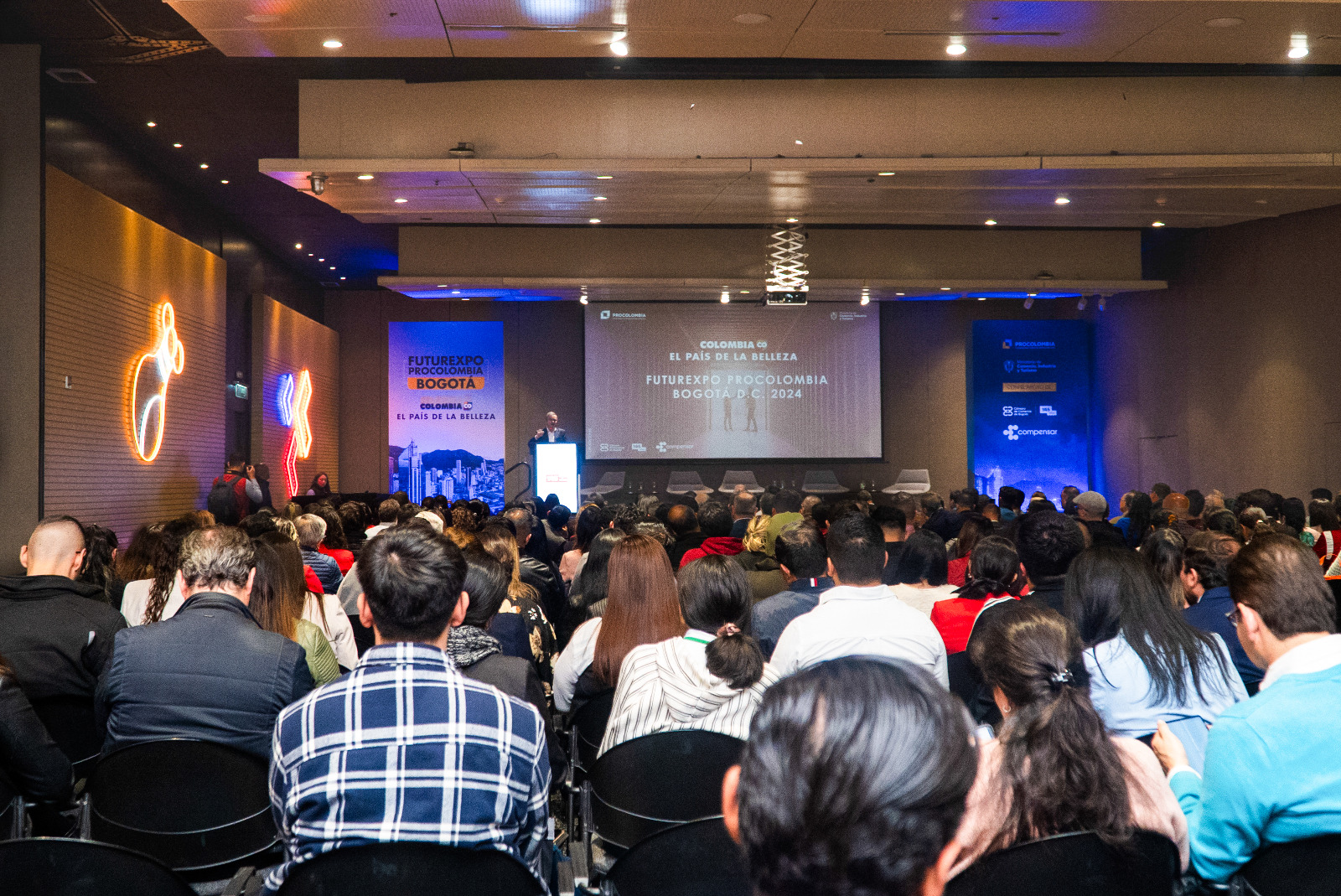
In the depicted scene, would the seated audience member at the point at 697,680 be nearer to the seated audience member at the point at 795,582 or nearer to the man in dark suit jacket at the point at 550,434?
the seated audience member at the point at 795,582

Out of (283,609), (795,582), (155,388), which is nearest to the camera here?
(283,609)

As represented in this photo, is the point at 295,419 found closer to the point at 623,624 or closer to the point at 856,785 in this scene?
the point at 623,624

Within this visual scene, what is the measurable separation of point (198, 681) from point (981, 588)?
2663 millimetres

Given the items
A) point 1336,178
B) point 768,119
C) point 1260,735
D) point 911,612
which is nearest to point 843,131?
point 768,119

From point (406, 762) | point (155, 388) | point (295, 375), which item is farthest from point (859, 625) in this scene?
point (295, 375)

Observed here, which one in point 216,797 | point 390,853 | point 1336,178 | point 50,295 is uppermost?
point 1336,178

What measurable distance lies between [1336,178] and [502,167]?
737 centimetres

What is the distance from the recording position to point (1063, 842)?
1.53 m

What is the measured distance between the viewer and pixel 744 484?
50.1 feet

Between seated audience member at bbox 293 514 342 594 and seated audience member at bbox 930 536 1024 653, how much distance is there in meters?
2.84

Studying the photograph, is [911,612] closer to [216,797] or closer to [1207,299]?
[216,797]

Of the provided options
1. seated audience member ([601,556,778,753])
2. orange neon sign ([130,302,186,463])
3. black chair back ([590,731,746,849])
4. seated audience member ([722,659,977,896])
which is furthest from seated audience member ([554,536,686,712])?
orange neon sign ([130,302,186,463])

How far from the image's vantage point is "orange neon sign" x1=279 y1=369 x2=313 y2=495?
14.4 metres

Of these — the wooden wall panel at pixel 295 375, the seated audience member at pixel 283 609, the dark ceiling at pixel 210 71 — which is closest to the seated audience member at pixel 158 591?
the seated audience member at pixel 283 609
